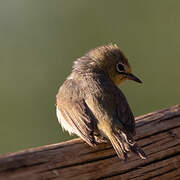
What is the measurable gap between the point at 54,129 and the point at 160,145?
3373mm

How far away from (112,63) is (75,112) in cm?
122

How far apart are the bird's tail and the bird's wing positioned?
0.22 metres

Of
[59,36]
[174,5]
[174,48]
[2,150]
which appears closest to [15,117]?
[2,150]

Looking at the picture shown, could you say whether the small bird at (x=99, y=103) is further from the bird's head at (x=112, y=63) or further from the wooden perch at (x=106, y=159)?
the wooden perch at (x=106, y=159)

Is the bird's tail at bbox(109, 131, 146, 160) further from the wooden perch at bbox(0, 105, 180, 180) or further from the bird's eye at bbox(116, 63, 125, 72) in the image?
the bird's eye at bbox(116, 63, 125, 72)

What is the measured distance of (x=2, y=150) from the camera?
936 centimetres

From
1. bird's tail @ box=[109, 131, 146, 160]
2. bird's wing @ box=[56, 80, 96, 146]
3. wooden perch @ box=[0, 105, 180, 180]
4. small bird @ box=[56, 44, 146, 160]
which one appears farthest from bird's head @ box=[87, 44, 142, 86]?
bird's tail @ box=[109, 131, 146, 160]

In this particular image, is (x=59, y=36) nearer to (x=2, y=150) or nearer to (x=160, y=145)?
(x=2, y=150)

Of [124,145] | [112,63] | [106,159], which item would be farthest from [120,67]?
[106,159]

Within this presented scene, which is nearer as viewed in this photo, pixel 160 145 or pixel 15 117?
pixel 160 145

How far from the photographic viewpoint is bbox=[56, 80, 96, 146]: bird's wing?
5.55m

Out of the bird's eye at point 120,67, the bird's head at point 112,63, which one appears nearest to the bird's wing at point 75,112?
the bird's head at point 112,63

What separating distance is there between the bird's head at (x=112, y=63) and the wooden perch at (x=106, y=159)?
1.08 meters

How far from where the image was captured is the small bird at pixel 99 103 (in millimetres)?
5469
